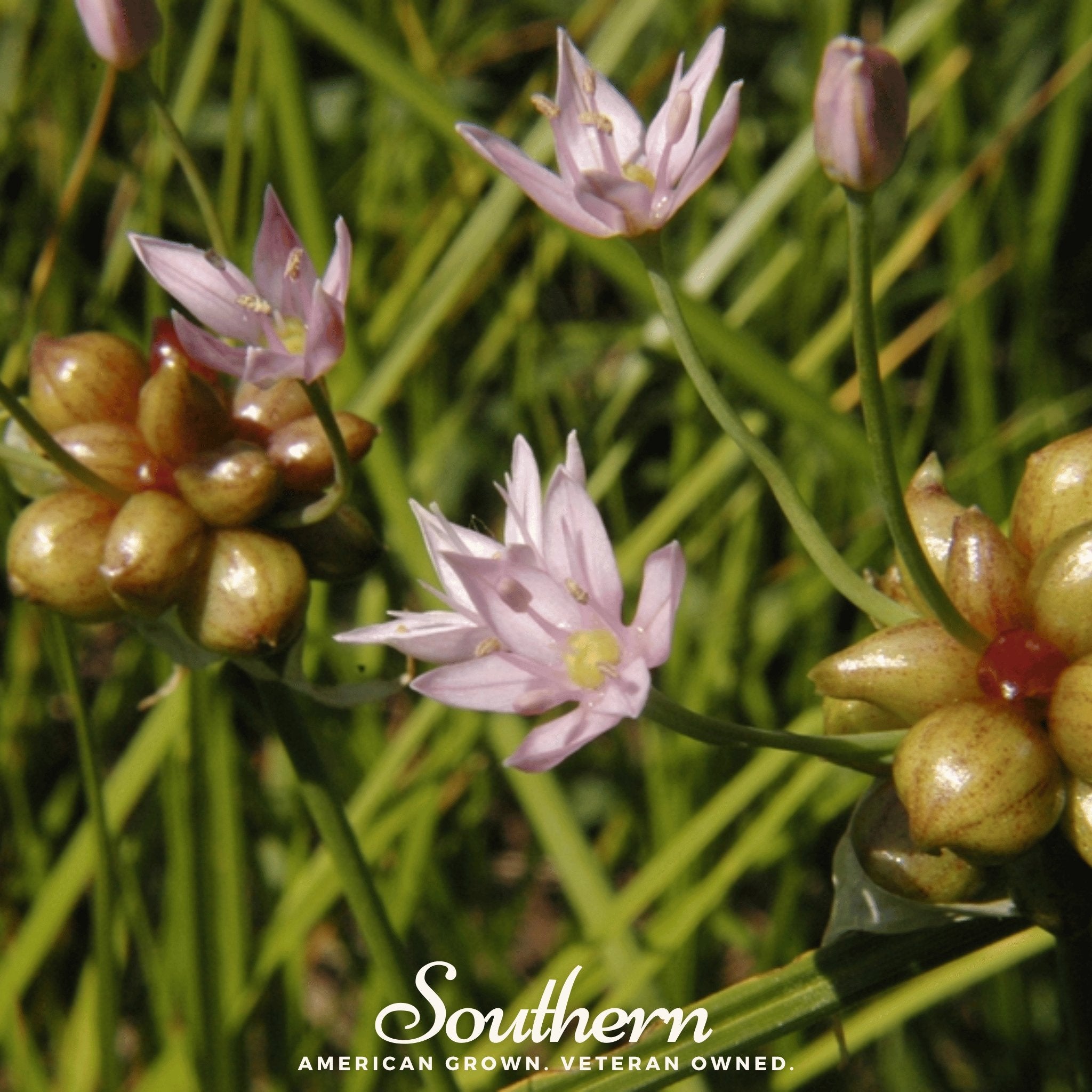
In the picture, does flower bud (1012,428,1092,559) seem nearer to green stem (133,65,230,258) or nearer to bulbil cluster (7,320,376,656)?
bulbil cluster (7,320,376,656)

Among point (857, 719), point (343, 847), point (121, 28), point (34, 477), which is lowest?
point (343, 847)

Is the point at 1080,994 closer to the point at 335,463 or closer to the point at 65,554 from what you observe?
the point at 335,463

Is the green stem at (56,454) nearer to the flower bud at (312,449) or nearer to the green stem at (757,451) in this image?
the flower bud at (312,449)

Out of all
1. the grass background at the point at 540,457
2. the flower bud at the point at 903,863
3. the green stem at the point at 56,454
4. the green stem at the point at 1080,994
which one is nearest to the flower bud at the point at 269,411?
the green stem at the point at 56,454

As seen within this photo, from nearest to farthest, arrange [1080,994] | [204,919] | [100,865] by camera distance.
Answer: [1080,994] < [100,865] < [204,919]

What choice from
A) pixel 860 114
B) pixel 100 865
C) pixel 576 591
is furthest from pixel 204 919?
pixel 860 114

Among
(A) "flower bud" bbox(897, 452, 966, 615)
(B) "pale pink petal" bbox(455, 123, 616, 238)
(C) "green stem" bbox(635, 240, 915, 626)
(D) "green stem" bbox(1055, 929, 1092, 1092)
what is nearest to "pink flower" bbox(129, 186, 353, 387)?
(B) "pale pink petal" bbox(455, 123, 616, 238)

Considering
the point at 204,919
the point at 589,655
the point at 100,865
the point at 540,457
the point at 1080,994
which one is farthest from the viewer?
the point at 540,457
